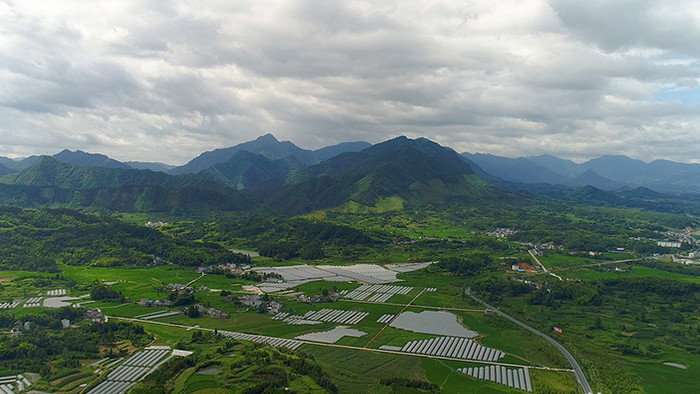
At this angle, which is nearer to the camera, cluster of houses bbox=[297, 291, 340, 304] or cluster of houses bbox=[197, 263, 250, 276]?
cluster of houses bbox=[297, 291, 340, 304]

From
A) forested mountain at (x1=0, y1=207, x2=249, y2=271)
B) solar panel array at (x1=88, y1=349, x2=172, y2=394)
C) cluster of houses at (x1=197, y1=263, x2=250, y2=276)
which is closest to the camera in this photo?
solar panel array at (x1=88, y1=349, x2=172, y2=394)

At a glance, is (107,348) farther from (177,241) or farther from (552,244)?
(552,244)

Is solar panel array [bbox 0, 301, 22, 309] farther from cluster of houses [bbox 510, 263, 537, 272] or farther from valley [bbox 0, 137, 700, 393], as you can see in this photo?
cluster of houses [bbox 510, 263, 537, 272]

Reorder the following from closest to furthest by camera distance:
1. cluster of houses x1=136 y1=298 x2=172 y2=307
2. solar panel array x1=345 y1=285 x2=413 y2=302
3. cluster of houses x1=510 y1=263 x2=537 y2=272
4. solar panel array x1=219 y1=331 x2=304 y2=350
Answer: solar panel array x1=219 y1=331 x2=304 y2=350 < cluster of houses x1=136 y1=298 x2=172 y2=307 < solar panel array x1=345 y1=285 x2=413 y2=302 < cluster of houses x1=510 y1=263 x2=537 y2=272

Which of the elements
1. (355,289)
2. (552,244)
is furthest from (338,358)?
(552,244)

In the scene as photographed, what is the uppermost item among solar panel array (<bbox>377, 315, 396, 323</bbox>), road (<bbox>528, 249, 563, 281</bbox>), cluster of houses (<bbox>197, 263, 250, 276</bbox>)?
cluster of houses (<bbox>197, 263, 250, 276</bbox>)

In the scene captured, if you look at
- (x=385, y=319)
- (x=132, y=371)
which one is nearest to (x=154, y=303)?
(x=132, y=371)

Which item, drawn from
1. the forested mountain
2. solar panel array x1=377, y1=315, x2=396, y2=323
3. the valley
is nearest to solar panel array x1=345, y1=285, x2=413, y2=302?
the valley
